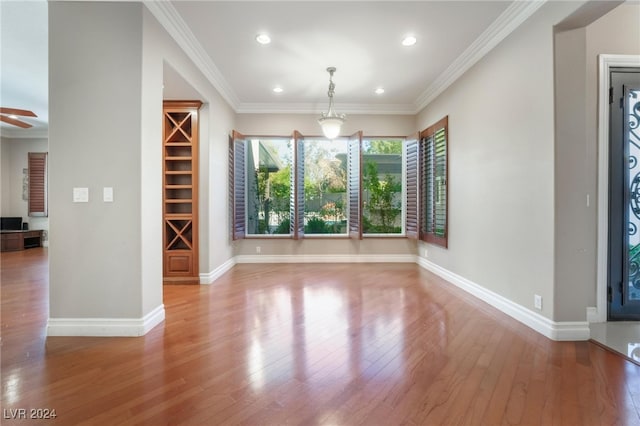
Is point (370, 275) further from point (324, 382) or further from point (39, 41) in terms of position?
point (39, 41)

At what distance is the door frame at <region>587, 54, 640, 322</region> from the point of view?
2803 mm

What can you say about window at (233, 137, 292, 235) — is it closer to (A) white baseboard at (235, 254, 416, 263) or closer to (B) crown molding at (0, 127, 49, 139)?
(A) white baseboard at (235, 254, 416, 263)

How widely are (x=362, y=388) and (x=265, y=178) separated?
4786mm

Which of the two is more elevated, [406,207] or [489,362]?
[406,207]

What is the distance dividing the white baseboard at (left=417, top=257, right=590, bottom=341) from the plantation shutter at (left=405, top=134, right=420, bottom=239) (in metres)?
1.66

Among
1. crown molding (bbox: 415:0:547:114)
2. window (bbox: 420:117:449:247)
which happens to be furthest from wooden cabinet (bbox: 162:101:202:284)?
window (bbox: 420:117:449:247)

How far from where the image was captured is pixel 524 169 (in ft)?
9.46

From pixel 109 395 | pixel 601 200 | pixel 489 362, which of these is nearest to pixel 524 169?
pixel 601 200

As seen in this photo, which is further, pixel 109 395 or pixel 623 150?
pixel 623 150

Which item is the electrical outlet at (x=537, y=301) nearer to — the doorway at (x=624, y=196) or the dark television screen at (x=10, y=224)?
the doorway at (x=624, y=196)

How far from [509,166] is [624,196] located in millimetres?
1055

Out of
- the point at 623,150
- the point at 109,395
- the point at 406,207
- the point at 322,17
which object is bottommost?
the point at 109,395

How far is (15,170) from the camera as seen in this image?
7789 millimetres

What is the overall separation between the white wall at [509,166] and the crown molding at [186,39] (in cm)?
347
